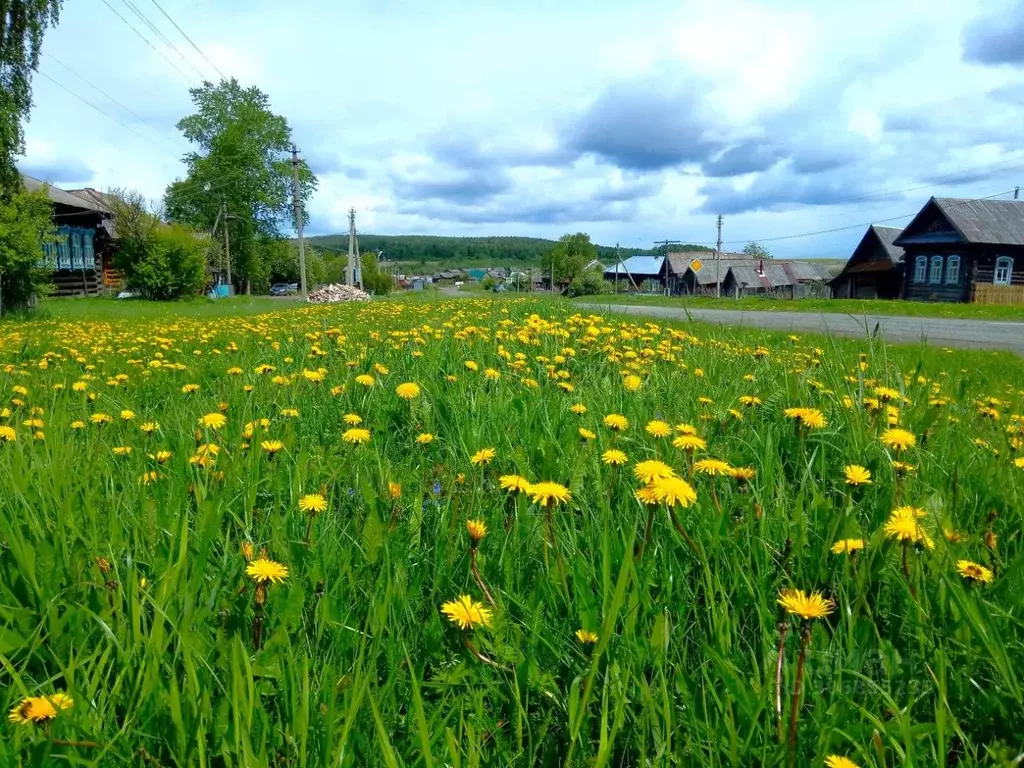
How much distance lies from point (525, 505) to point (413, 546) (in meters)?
0.31

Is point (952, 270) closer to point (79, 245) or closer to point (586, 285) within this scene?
point (586, 285)

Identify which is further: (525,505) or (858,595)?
(525,505)

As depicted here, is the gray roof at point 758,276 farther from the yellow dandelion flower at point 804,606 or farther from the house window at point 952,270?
the yellow dandelion flower at point 804,606

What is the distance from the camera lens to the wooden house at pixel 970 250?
3525cm

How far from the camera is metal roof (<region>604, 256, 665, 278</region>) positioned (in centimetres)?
9538

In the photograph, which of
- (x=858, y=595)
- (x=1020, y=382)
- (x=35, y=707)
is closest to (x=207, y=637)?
(x=35, y=707)

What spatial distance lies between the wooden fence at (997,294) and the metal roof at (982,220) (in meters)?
2.74

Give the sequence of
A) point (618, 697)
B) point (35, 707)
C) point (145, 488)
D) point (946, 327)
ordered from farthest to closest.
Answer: point (946, 327) → point (145, 488) → point (618, 697) → point (35, 707)

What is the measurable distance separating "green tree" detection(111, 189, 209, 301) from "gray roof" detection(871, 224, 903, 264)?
1660 inches

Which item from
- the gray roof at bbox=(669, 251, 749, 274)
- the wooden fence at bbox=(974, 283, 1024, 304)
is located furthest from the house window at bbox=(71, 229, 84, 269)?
the gray roof at bbox=(669, 251, 749, 274)

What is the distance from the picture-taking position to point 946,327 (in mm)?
15594

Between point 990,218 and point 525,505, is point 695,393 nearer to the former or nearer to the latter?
point 525,505

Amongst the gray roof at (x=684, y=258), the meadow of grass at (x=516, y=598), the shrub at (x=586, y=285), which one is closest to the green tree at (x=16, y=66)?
the meadow of grass at (x=516, y=598)

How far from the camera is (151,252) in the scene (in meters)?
34.1
